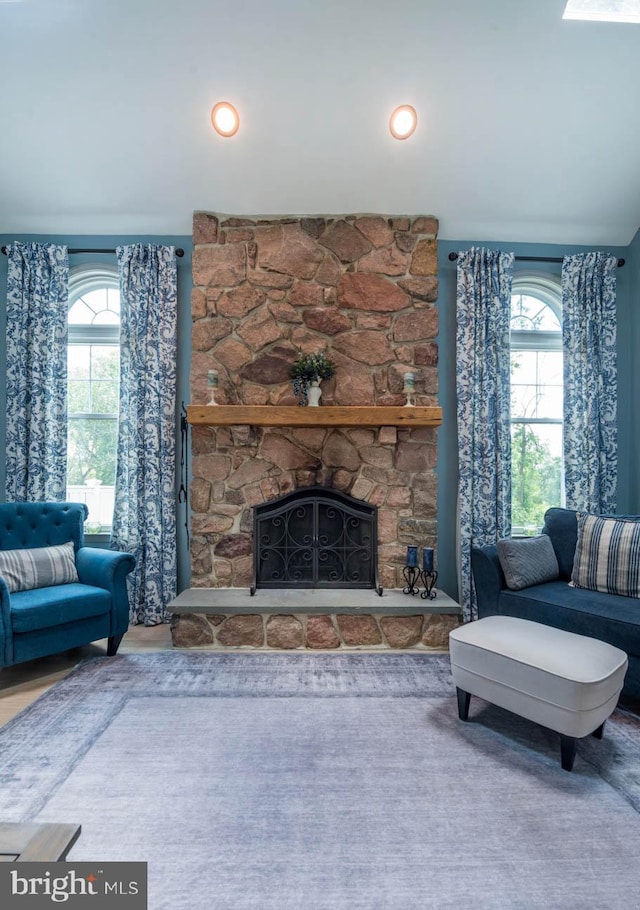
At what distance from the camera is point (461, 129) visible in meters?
3.11

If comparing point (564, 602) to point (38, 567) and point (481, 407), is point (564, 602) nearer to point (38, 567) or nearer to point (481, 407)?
point (481, 407)

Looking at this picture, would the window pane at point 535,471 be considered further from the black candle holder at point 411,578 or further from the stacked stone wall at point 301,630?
the stacked stone wall at point 301,630

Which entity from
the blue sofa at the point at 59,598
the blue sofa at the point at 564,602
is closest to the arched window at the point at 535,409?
the blue sofa at the point at 564,602

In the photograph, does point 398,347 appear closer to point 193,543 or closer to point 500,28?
point 500,28

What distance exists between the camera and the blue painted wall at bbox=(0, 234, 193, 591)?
12.3 feet

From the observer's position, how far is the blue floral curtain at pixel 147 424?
3.61 meters

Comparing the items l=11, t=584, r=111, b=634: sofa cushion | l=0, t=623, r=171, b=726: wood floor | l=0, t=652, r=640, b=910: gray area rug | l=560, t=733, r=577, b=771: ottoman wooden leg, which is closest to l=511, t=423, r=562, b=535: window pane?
l=0, t=652, r=640, b=910: gray area rug

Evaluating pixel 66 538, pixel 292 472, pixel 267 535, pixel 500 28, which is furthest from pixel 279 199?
pixel 66 538

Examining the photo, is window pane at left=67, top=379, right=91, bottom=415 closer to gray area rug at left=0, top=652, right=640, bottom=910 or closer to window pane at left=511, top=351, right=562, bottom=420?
gray area rug at left=0, top=652, right=640, bottom=910

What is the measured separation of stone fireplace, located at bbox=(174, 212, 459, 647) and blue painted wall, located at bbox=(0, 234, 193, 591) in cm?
31

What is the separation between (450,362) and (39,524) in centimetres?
321

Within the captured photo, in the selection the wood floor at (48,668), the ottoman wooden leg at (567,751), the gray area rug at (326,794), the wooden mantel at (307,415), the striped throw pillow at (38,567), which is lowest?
the wood floor at (48,668)

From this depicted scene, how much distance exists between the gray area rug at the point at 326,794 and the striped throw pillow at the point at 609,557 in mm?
712

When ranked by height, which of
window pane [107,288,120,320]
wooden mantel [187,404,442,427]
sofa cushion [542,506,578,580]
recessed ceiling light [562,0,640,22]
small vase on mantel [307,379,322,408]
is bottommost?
sofa cushion [542,506,578,580]
